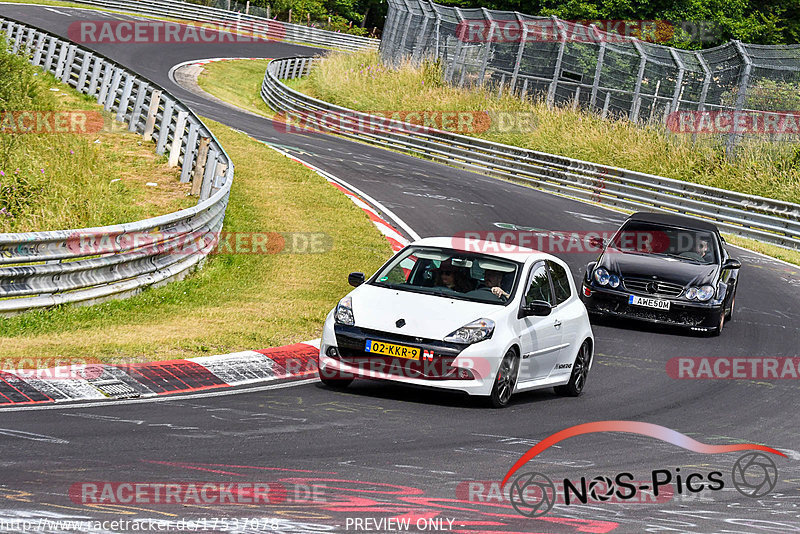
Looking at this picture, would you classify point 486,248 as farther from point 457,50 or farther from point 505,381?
point 457,50

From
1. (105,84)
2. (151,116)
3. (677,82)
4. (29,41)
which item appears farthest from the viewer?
(29,41)

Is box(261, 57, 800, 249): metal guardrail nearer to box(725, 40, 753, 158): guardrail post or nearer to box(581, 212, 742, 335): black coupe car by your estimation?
box(725, 40, 753, 158): guardrail post

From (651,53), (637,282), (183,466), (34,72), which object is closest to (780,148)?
(651,53)

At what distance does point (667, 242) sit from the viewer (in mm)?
16438

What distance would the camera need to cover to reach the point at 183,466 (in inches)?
268

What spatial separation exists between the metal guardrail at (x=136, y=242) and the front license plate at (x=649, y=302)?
621 cm

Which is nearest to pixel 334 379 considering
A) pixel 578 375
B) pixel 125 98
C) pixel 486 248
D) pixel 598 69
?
pixel 486 248

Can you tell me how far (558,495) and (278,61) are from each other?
45267 mm

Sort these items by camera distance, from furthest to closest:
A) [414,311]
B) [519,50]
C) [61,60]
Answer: [519,50] → [61,60] → [414,311]

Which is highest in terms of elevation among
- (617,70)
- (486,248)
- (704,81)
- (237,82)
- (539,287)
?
(704,81)

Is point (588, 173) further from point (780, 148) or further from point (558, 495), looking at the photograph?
point (558, 495)

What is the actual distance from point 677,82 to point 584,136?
11.1ft

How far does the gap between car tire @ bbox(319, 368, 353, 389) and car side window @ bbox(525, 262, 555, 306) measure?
6.24 feet

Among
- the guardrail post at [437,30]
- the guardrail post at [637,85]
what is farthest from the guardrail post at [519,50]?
the guardrail post at [437,30]
